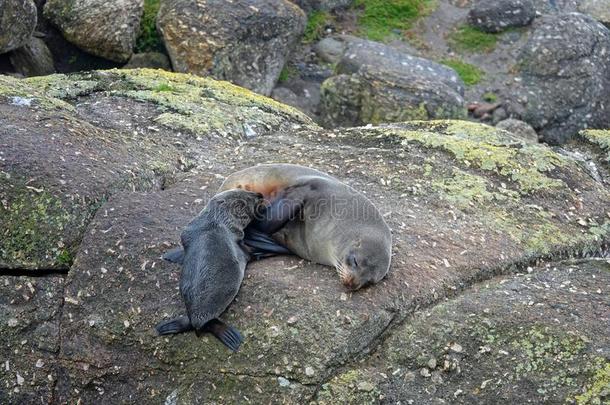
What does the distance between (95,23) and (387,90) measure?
494 centimetres

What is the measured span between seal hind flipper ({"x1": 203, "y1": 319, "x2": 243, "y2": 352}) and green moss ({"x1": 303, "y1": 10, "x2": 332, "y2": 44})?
12.6 meters

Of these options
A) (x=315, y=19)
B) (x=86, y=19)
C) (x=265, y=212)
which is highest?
(x=265, y=212)

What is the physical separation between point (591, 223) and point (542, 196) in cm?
50

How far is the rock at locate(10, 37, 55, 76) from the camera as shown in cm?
1479

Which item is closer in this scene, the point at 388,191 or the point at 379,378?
the point at 379,378

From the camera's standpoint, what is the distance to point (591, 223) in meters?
8.09

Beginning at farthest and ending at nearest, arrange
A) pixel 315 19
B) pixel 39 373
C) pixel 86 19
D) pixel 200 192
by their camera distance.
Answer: pixel 315 19 → pixel 86 19 → pixel 200 192 → pixel 39 373

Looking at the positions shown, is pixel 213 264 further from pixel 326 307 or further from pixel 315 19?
pixel 315 19

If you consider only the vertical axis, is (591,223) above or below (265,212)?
below

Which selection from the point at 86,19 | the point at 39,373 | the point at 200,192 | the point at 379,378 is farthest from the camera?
the point at 86,19

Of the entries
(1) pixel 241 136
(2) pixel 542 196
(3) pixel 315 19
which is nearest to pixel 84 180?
(1) pixel 241 136

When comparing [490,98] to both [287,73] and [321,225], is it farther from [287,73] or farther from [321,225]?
[321,225]

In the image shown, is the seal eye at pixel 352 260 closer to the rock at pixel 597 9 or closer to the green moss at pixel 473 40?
the green moss at pixel 473 40

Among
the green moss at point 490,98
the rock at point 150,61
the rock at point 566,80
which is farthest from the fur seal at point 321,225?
the green moss at point 490,98
